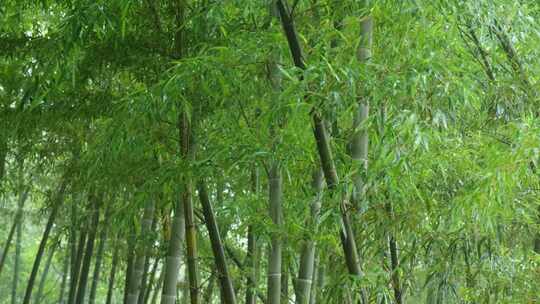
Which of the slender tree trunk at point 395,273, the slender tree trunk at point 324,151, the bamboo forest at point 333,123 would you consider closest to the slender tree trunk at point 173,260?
the bamboo forest at point 333,123

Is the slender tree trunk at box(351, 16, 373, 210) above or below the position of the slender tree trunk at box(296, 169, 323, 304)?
above

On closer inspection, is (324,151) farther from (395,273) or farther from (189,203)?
(189,203)

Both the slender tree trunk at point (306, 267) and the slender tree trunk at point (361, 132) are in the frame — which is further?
the slender tree trunk at point (306, 267)

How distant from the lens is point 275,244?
11.1 feet

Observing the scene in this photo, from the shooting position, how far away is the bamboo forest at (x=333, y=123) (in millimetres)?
2768

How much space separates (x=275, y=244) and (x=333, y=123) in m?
0.63

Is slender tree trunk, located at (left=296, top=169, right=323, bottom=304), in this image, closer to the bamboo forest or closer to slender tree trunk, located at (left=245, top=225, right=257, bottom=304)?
the bamboo forest

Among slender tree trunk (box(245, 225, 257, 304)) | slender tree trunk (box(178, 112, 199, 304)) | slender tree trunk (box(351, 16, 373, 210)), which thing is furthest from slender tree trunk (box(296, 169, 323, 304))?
slender tree trunk (box(245, 225, 257, 304))

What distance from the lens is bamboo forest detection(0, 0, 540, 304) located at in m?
2.77

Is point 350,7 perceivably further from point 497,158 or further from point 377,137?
point 497,158

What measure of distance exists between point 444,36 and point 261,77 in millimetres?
813

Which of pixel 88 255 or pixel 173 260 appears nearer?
pixel 173 260

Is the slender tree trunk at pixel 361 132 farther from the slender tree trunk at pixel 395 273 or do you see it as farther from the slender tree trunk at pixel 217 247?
the slender tree trunk at pixel 217 247

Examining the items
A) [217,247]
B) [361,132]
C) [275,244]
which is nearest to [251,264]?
[217,247]
